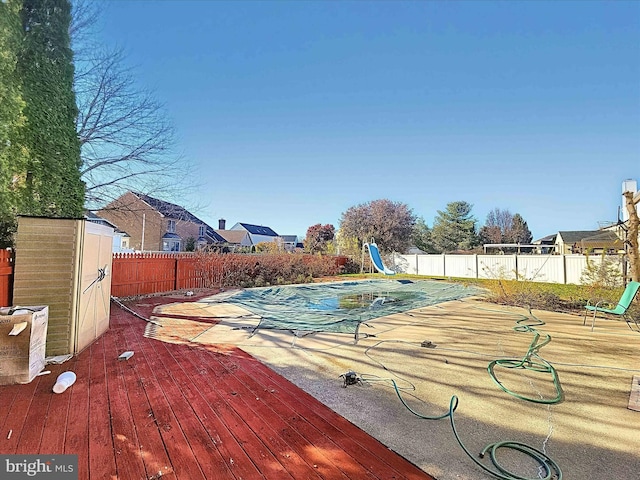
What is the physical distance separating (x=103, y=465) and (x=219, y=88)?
10.2m

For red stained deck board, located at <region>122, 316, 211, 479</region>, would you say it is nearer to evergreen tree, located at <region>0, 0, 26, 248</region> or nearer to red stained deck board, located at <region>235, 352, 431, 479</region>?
red stained deck board, located at <region>235, 352, 431, 479</region>

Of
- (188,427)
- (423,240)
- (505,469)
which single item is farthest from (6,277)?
(423,240)

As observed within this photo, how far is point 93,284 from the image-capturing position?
11.7ft

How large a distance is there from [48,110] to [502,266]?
1315 centimetres

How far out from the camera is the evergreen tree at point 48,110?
5.28m

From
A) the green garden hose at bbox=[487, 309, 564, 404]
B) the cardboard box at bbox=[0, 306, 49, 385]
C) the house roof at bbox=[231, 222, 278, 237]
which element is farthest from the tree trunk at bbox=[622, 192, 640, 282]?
the house roof at bbox=[231, 222, 278, 237]

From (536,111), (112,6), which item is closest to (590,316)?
(536,111)

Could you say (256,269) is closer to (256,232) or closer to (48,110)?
(48,110)

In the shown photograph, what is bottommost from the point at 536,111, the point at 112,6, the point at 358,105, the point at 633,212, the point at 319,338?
the point at 319,338

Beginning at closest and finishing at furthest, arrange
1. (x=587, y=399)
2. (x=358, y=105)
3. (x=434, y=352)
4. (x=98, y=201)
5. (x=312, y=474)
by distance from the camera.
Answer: (x=312, y=474) → (x=587, y=399) → (x=434, y=352) → (x=98, y=201) → (x=358, y=105)

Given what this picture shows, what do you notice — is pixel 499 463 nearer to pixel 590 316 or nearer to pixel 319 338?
pixel 319 338

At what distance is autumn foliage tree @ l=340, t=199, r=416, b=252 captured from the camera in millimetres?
22953

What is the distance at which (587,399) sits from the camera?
7.83ft

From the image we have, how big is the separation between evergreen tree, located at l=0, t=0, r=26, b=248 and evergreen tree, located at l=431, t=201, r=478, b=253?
2999 centimetres
